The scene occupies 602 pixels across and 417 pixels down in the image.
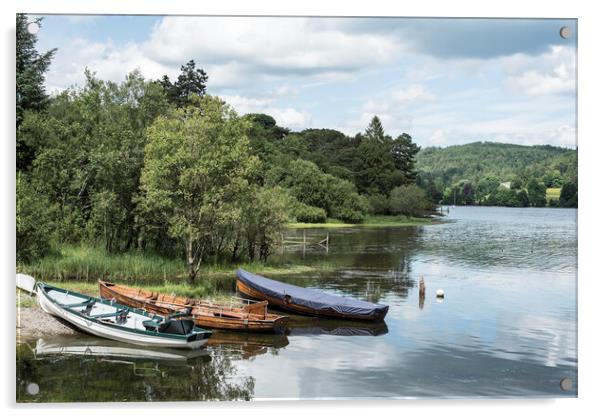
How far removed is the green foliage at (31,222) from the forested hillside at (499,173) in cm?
674

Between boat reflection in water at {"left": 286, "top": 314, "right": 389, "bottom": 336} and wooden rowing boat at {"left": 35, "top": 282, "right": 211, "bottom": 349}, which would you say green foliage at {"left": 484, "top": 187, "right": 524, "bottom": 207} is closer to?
boat reflection in water at {"left": 286, "top": 314, "right": 389, "bottom": 336}

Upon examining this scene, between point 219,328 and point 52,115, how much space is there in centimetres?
494

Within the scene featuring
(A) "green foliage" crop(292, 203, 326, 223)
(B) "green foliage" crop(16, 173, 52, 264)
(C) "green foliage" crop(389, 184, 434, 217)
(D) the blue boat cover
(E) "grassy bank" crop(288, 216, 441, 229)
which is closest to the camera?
(B) "green foliage" crop(16, 173, 52, 264)

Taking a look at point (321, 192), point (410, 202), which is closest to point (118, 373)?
point (410, 202)

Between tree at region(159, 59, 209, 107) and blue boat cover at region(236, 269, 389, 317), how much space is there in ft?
13.3

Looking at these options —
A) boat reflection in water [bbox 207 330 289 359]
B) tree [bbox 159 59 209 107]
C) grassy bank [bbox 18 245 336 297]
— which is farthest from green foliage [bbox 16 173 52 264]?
boat reflection in water [bbox 207 330 289 359]

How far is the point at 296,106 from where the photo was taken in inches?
436

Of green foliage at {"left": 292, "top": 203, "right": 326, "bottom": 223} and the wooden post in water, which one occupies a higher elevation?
green foliage at {"left": 292, "top": 203, "right": 326, "bottom": 223}

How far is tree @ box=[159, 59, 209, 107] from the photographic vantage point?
10587 millimetres

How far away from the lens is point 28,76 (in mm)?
9859

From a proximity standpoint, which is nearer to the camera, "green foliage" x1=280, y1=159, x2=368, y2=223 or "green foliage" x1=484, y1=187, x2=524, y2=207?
"green foliage" x1=484, y1=187, x2=524, y2=207

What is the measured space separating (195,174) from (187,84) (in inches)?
95.6

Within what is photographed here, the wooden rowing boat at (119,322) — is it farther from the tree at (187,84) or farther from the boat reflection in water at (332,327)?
the tree at (187,84)
